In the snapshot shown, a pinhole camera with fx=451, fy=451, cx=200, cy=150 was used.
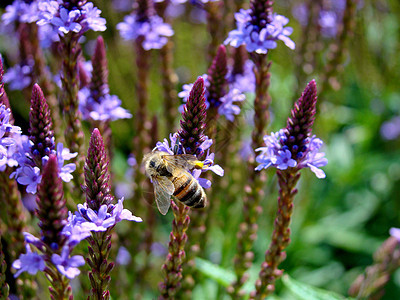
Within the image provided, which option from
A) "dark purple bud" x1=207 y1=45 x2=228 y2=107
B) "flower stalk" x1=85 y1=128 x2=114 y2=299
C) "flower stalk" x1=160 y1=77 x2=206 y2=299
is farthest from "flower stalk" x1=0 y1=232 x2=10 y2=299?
"dark purple bud" x1=207 y1=45 x2=228 y2=107

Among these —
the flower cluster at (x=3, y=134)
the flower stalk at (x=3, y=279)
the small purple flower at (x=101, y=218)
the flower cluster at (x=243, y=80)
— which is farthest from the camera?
the flower cluster at (x=243, y=80)

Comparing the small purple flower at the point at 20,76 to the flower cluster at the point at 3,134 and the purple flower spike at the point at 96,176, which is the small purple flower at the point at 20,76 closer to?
the flower cluster at the point at 3,134

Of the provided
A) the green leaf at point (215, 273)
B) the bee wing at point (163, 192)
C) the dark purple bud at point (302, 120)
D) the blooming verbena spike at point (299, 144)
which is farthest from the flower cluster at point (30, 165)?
the green leaf at point (215, 273)

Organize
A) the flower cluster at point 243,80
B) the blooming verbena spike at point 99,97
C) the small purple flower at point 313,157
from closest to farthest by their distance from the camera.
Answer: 1. the small purple flower at point 313,157
2. the blooming verbena spike at point 99,97
3. the flower cluster at point 243,80

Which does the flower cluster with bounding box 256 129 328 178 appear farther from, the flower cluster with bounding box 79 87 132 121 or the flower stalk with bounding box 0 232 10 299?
the flower stalk with bounding box 0 232 10 299

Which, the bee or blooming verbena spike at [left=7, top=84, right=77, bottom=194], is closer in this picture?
blooming verbena spike at [left=7, top=84, right=77, bottom=194]

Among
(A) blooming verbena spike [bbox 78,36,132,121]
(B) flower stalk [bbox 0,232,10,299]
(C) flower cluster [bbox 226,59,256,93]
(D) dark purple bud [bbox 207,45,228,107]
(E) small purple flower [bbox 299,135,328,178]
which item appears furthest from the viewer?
(C) flower cluster [bbox 226,59,256,93]

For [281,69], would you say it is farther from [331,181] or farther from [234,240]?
[234,240]

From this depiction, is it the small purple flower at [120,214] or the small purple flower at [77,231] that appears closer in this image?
the small purple flower at [77,231]
